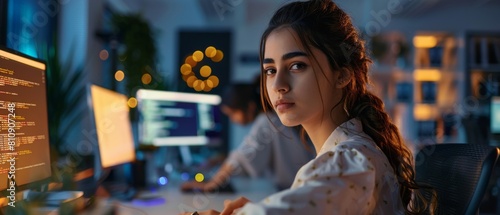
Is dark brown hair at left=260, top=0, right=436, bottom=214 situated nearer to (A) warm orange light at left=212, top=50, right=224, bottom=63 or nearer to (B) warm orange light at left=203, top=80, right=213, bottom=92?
(B) warm orange light at left=203, top=80, right=213, bottom=92

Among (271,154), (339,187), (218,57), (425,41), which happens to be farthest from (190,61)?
(339,187)

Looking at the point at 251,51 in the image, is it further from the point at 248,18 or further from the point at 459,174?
the point at 459,174

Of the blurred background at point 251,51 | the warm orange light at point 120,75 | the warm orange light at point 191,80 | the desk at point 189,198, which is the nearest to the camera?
the desk at point 189,198

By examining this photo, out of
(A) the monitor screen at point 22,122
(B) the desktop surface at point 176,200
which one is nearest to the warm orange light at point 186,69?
(B) the desktop surface at point 176,200

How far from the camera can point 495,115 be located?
5.49 metres

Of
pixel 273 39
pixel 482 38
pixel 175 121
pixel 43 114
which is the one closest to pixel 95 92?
pixel 43 114

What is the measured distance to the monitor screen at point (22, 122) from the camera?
1.05 m

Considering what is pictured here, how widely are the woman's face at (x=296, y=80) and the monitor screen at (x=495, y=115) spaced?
5.09m

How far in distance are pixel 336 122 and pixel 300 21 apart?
236 millimetres

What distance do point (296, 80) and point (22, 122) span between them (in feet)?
2.08

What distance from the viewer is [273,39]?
3.49ft

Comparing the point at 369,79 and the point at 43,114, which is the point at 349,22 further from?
the point at 43,114

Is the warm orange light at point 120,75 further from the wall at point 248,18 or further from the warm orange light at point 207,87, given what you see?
the warm orange light at point 207,87

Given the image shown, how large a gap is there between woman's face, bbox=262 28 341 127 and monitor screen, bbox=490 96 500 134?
16.7 feet
